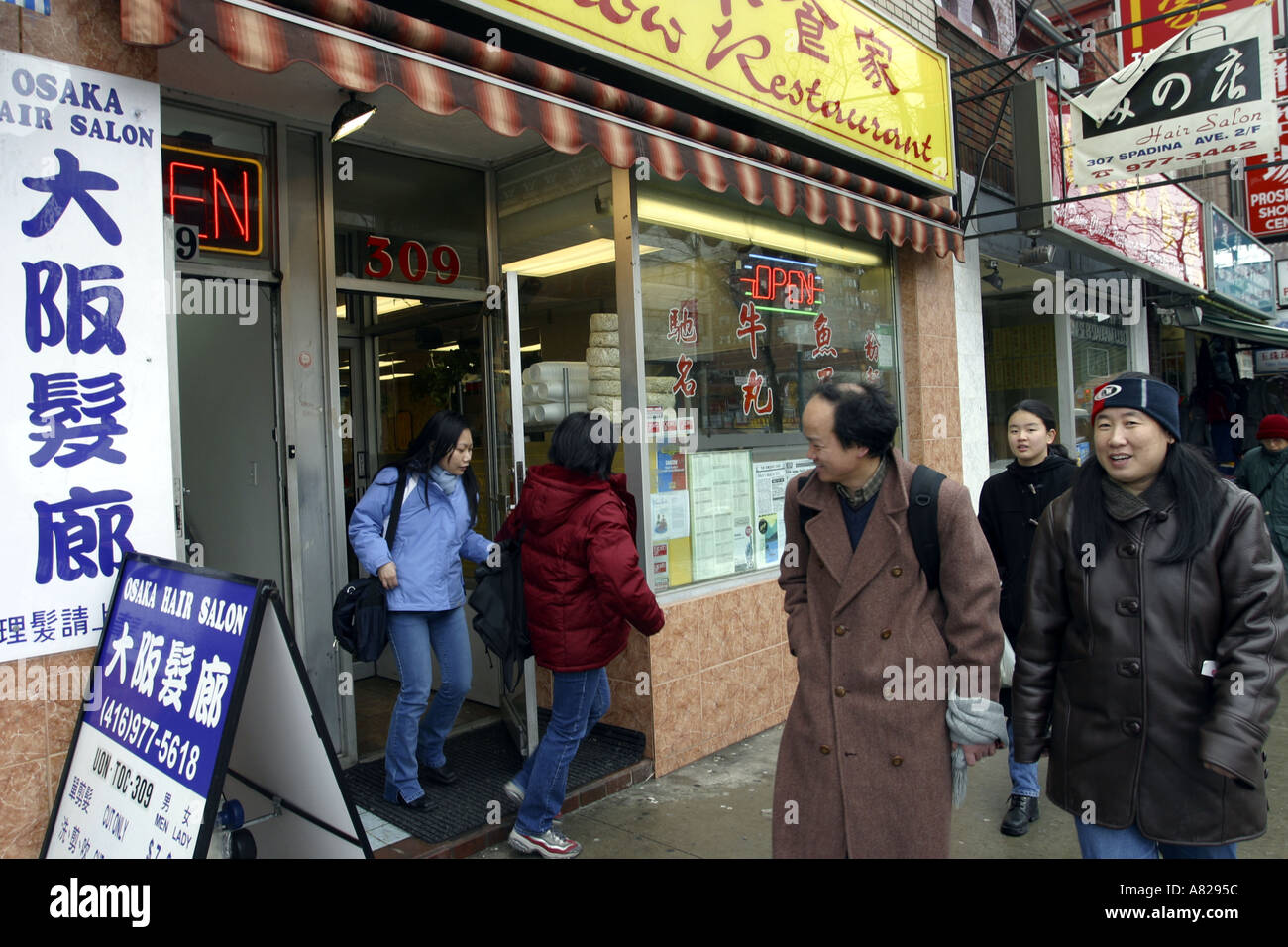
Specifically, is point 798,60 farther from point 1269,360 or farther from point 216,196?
point 1269,360

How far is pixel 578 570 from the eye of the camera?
386 cm

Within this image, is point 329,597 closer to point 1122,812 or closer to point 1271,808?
point 1122,812

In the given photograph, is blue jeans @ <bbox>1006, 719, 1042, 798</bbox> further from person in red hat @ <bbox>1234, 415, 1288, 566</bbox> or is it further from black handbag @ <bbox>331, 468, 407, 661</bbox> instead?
person in red hat @ <bbox>1234, 415, 1288, 566</bbox>

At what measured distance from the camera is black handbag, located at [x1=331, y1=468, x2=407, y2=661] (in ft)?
13.3

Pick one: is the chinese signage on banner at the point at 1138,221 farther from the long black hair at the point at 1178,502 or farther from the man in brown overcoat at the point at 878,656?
the man in brown overcoat at the point at 878,656

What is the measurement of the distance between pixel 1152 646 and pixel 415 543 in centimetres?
297

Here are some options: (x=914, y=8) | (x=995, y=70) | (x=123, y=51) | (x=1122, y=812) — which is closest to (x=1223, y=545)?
(x=1122, y=812)

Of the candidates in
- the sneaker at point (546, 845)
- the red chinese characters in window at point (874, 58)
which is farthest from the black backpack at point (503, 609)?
the red chinese characters in window at point (874, 58)

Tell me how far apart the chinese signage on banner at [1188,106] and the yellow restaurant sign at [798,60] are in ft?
3.69

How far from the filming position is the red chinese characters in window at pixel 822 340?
263 inches

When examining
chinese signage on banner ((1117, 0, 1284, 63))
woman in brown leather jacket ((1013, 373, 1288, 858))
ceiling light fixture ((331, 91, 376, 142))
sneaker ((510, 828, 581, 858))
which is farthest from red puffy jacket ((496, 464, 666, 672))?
chinese signage on banner ((1117, 0, 1284, 63))

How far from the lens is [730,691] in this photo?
216 inches

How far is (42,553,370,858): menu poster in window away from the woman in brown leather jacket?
2037 millimetres

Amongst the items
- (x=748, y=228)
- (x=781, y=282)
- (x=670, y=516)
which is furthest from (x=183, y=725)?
(x=781, y=282)
